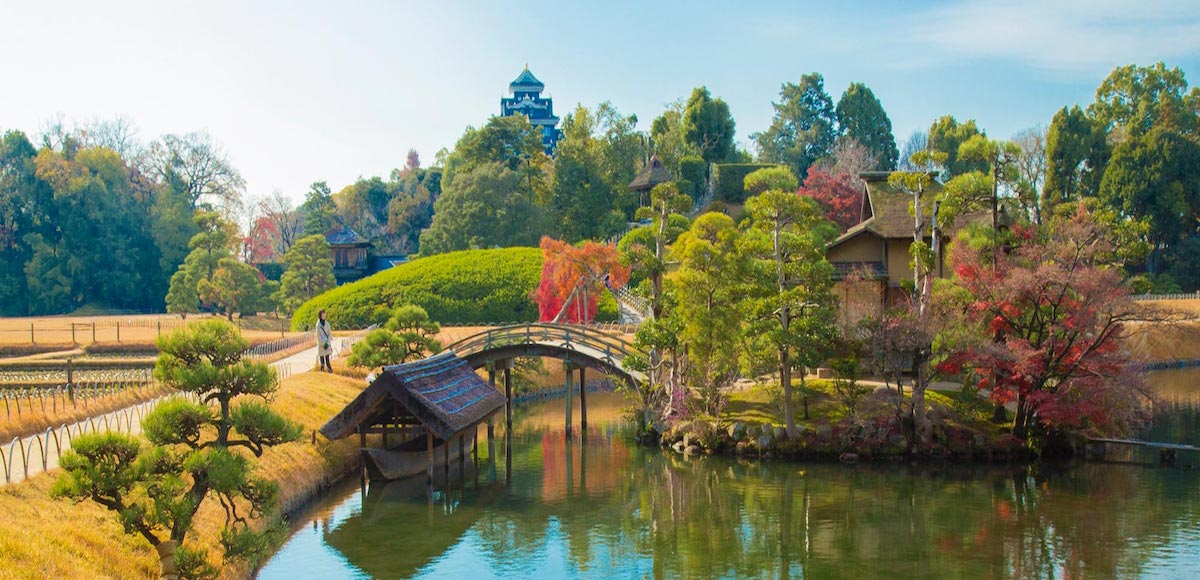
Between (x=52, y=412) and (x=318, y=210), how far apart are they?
225 feet

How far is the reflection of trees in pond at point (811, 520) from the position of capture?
18172mm

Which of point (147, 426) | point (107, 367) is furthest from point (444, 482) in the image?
point (107, 367)

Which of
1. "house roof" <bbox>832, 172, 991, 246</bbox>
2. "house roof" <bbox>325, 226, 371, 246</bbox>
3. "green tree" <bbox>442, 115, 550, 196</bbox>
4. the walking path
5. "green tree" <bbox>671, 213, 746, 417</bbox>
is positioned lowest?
the walking path

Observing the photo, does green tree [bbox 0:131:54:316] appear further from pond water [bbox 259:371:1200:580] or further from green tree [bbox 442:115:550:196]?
pond water [bbox 259:371:1200:580]

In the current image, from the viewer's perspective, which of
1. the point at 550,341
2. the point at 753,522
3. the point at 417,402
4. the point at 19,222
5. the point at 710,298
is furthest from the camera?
the point at 19,222

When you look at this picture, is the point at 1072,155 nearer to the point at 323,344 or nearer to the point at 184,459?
the point at 323,344

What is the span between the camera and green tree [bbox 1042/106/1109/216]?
193 feet

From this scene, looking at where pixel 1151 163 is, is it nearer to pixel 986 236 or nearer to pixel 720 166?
pixel 720 166

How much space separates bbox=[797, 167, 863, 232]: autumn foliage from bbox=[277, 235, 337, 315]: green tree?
28.8 meters

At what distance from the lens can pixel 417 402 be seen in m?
23.3

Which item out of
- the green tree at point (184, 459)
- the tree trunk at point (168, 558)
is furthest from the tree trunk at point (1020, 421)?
the tree trunk at point (168, 558)

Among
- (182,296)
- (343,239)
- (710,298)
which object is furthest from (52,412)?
(343,239)

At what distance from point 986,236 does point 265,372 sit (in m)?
19.7

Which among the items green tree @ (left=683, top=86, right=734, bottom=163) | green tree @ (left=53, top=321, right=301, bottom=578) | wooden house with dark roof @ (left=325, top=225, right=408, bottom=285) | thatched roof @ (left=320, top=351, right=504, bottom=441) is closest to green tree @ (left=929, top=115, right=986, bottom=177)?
green tree @ (left=683, top=86, right=734, bottom=163)
